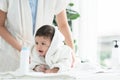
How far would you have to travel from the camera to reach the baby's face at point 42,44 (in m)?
1.70

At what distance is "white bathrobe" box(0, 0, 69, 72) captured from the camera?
191 centimetres

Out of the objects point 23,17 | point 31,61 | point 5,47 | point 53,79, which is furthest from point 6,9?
point 53,79

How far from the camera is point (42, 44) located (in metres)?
1.72

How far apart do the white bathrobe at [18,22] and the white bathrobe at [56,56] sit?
22 cm

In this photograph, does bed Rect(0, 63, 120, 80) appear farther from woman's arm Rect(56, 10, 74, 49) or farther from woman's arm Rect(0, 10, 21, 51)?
woman's arm Rect(56, 10, 74, 49)

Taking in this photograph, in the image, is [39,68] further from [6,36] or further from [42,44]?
[6,36]

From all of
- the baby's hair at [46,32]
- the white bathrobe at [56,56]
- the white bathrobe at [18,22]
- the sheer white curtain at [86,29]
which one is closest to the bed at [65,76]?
the white bathrobe at [56,56]

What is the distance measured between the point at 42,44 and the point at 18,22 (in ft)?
0.97

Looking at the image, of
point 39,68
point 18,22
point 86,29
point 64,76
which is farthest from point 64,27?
point 86,29

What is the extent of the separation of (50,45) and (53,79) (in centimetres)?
39

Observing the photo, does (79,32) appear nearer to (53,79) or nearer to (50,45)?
(50,45)

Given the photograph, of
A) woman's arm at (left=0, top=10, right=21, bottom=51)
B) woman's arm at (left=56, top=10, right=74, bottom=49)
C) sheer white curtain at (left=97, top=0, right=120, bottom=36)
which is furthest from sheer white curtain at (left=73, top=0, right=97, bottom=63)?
woman's arm at (left=0, top=10, right=21, bottom=51)

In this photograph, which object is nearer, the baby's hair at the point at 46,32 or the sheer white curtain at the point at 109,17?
the baby's hair at the point at 46,32

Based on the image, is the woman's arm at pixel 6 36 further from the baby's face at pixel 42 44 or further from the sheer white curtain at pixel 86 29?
the sheer white curtain at pixel 86 29
